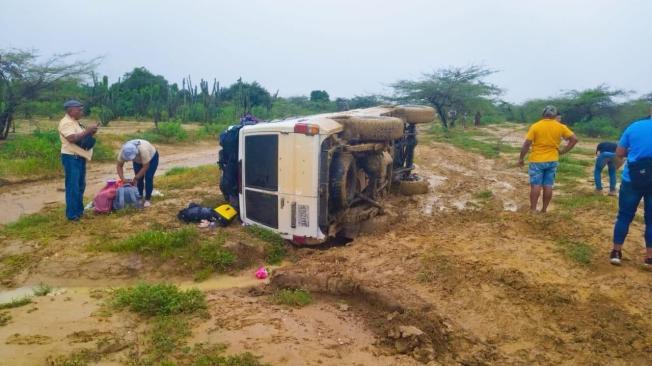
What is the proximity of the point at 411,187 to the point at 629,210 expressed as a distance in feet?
14.1

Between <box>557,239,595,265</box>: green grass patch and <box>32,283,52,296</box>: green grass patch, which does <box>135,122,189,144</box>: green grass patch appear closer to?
<box>32,283,52,296</box>: green grass patch

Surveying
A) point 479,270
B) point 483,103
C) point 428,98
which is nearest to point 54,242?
point 479,270

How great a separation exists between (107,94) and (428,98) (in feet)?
59.1

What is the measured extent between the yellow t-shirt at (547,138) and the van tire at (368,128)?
6.01 ft

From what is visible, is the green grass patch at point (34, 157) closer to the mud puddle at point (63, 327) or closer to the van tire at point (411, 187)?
the mud puddle at point (63, 327)

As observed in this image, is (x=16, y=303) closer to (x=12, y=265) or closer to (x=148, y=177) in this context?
(x=12, y=265)

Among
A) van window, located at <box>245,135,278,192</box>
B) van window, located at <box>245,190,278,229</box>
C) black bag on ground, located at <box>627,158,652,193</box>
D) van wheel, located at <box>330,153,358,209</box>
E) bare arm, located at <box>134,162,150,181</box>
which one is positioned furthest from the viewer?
bare arm, located at <box>134,162,150,181</box>

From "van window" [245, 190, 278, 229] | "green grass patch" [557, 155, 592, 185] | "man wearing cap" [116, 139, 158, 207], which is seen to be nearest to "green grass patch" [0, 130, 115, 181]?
"man wearing cap" [116, 139, 158, 207]

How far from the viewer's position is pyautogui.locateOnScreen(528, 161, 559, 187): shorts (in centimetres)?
671

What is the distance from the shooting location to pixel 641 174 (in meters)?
4.75

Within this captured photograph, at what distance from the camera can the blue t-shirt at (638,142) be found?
15.6 feet

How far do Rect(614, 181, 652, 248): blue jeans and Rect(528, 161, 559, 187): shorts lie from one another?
1768mm

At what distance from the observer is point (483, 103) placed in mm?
27656

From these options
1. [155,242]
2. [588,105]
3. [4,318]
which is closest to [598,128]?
[588,105]
